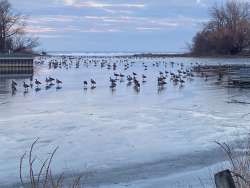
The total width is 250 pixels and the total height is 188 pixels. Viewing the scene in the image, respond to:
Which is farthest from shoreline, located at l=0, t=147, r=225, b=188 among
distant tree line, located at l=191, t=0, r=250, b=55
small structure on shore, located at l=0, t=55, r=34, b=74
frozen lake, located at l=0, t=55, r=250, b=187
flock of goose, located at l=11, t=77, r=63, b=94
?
distant tree line, located at l=191, t=0, r=250, b=55

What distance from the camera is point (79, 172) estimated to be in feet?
37.6

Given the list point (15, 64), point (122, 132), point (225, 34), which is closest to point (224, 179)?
point (122, 132)

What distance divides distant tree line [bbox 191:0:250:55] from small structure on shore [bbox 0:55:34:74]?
5599cm

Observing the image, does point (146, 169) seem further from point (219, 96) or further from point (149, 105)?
point (219, 96)

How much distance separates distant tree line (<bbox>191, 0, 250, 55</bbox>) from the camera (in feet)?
344

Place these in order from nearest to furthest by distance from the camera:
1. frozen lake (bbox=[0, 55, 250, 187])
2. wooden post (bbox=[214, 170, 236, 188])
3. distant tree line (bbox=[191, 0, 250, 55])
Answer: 1. wooden post (bbox=[214, 170, 236, 188])
2. frozen lake (bbox=[0, 55, 250, 187])
3. distant tree line (bbox=[191, 0, 250, 55])

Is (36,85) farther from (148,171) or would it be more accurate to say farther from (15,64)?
(148,171)

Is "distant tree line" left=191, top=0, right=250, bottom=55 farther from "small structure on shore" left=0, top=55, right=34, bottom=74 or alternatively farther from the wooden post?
the wooden post

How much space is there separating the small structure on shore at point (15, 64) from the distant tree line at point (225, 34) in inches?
2204

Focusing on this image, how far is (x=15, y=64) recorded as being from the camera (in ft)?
179

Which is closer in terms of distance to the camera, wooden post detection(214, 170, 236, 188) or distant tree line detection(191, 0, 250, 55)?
wooden post detection(214, 170, 236, 188)

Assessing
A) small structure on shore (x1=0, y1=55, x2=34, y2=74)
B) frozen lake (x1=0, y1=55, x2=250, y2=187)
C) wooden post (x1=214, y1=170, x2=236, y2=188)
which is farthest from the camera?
small structure on shore (x1=0, y1=55, x2=34, y2=74)

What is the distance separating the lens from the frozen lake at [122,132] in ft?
39.3

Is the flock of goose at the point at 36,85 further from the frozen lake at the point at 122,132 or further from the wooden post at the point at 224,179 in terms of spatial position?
the wooden post at the point at 224,179
